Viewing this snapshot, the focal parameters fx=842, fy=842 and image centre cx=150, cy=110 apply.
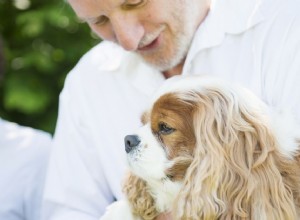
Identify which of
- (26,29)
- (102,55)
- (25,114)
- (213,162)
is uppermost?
(213,162)

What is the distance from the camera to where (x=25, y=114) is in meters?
6.21

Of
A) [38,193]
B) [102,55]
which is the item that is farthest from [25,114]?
[102,55]

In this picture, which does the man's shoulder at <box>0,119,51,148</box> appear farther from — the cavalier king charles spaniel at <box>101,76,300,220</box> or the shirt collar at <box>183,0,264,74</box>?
the cavalier king charles spaniel at <box>101,76,300,220</box>

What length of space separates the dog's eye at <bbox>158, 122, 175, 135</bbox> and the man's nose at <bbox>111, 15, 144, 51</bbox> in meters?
0.59

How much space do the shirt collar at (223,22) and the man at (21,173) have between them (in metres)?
1.26

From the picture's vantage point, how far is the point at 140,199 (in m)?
3.13

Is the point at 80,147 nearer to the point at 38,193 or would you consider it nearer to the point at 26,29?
the point at 38,193

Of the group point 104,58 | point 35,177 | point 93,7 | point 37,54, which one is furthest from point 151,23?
point 37,54

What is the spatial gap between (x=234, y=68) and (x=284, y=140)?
564 mm

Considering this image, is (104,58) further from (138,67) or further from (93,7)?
(93,7)

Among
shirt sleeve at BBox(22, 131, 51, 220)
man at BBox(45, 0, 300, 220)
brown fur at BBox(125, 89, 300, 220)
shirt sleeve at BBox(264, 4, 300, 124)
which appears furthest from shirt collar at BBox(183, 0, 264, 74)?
shirt sleeve at BBox(22, 131, 51, 220)

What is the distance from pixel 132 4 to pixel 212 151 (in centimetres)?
82

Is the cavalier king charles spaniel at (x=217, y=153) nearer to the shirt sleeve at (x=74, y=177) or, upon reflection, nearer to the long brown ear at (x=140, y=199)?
the long brown ear at (x=140, y=199)

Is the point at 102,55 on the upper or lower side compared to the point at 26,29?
upper
